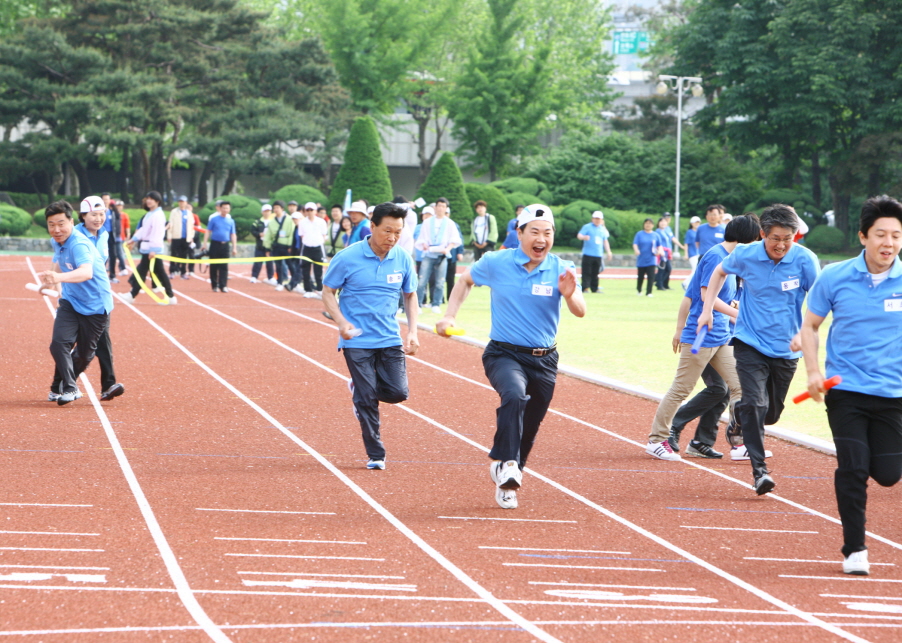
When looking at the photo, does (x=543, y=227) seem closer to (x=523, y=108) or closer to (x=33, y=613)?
(x=33, y=613)

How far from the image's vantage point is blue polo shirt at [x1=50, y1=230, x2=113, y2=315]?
9.20m

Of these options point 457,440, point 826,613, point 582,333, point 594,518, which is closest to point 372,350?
point 457,440

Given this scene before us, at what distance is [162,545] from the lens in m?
5.46

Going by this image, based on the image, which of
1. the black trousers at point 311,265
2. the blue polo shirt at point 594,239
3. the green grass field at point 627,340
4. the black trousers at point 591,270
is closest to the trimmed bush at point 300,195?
the black trousers at point 591,270

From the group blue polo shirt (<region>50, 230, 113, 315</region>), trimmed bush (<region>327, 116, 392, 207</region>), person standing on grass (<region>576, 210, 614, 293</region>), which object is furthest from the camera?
trimmed bush (<region>327, 116, 392, 207</region>)

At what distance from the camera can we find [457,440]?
28.1 ft

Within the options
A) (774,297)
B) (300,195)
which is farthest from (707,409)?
(300,195)

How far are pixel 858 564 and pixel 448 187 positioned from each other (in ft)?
102

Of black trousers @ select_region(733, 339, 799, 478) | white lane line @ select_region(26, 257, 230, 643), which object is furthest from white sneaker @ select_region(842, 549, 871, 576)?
white lane line @ select_region(26, 257, 230, 643)

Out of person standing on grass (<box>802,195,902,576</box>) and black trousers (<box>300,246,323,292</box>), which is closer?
person standing on grass (<box>802,195,902,576</box>)

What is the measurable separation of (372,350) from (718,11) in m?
44.7

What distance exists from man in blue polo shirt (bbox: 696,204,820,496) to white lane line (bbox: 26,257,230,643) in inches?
136

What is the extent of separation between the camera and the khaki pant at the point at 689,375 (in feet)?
26.3

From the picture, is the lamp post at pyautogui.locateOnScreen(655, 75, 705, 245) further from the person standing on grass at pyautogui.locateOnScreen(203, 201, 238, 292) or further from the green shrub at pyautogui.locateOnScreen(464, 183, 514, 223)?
the person standing on grass at pyautogui.locateOnScreen(203, 201, 238, 292)
